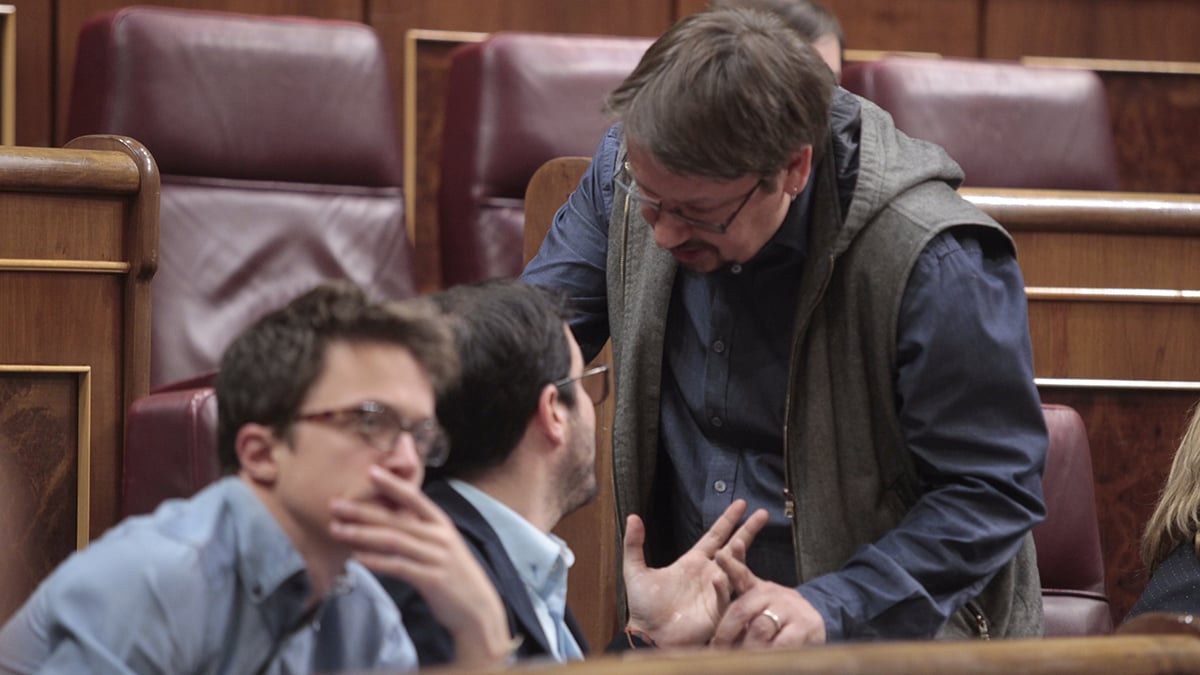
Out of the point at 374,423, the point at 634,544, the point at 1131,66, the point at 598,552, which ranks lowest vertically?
the point at 598,552

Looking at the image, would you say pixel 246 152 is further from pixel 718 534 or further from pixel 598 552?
pixel 718 534

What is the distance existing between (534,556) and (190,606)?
0.20m

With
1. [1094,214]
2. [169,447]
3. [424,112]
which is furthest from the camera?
[424,112]

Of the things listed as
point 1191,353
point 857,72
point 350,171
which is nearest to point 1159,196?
point 1191,353

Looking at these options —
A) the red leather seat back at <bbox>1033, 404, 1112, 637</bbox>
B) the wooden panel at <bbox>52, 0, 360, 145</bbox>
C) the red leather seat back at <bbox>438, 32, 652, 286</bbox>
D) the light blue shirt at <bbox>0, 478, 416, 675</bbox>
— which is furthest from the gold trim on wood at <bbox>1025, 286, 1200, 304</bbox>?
the wooden panel at <bbox>52, 0, 360, 145</bbox>

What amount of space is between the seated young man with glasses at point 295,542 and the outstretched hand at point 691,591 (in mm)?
202

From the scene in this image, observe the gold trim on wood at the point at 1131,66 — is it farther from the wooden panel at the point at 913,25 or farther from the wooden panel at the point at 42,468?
the wooden panel at the point at 42,468

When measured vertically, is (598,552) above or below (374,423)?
below

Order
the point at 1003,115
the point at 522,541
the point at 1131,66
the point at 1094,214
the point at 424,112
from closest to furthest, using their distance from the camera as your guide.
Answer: the point at 522,541 < the point at 1094,214 < the point at 1003,115 < the point at 424,112 < the point at 1131,66

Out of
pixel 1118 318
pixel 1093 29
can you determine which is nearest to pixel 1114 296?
pixel 1118 318

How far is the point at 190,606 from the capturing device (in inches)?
18.1

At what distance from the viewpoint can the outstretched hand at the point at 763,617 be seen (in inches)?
25.9

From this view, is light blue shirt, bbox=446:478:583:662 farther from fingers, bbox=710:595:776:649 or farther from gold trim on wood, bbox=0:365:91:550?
gold trim on wood, bbox=0:365:91:550

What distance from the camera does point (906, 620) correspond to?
2.32 ft
